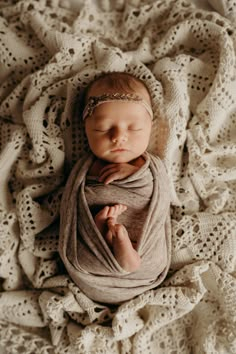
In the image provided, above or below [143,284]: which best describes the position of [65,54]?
above

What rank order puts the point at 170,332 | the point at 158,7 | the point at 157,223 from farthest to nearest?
the point at 158,7 < the point at 170,332 < the point at 157,223

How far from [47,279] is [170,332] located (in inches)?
14.2

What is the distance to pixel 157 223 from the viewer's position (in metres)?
1.09

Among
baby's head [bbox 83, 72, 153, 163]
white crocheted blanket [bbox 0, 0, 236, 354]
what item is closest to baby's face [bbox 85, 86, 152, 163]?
baby's head [bbox 83, 72, 153, 163]

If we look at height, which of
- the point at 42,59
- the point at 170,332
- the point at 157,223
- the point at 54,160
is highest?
the point at 42,59

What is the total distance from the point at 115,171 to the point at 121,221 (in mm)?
123

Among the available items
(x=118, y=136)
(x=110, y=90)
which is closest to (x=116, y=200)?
(x=118, y=136)

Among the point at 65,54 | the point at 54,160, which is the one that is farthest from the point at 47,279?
the point at 65,54

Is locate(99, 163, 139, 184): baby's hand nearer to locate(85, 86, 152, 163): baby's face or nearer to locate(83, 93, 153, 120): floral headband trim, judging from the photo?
locate(85, 86, 152, 163): baby's face

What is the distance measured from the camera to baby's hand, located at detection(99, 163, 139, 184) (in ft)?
3.52

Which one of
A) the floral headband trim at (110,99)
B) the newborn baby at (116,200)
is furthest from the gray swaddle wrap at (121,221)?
the floral headband trim at (110,99)

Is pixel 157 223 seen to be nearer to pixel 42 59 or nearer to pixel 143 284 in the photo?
pixel 143 284

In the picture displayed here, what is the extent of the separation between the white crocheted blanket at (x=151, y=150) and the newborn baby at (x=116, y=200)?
0.25 feet

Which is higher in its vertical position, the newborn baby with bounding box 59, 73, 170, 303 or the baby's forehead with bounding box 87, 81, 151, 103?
the baby's forehead with bounding box 87, 81, 151, 103
